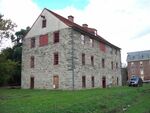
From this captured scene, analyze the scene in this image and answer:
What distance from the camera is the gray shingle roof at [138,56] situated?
9481cm

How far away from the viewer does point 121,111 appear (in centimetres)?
1834

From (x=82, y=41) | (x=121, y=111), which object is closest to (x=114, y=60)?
(x=82, y=41)

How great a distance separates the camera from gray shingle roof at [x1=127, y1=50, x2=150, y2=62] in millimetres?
94806

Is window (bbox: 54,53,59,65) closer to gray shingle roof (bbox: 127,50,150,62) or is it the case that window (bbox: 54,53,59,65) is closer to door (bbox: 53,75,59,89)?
A: door (bbox: 53,75,59,89)

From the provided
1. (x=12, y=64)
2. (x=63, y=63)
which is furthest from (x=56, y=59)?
(x=12, y=64)

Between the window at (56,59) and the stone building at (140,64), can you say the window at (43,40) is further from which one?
the stone building at (140,64)

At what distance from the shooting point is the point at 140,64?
314ft

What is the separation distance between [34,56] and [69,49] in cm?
727

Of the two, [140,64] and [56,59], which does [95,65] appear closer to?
[56,59]

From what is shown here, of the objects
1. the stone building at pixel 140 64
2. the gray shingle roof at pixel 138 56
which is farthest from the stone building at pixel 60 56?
the gray shingle roof at pixel 138 56

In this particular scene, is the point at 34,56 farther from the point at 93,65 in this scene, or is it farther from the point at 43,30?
the point at 93,65

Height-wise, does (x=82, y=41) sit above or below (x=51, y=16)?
below

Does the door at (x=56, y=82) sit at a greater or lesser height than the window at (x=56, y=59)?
lesser

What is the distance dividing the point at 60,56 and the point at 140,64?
6235cm
